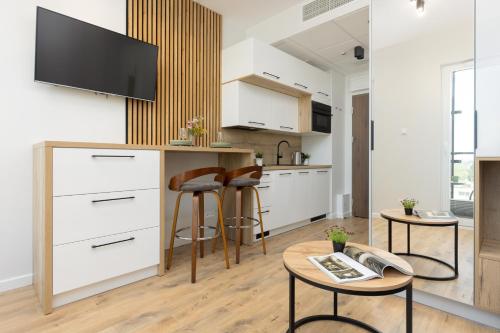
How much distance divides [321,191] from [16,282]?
363 cm

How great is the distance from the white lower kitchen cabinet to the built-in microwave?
2.09 ft

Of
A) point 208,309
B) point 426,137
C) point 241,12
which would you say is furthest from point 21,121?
point 426,137

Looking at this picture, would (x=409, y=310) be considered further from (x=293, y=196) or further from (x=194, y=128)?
(x=293, y=196)

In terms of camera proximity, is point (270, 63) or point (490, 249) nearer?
point (490, 249)

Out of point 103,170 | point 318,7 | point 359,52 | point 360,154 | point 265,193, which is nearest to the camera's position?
point 103,170

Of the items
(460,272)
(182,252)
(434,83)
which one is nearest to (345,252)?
(460,272)

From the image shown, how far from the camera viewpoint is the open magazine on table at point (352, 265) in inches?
41.8

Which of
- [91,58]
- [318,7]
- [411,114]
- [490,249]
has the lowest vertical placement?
[490,249]

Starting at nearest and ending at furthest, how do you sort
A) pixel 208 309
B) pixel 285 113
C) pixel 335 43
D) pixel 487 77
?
pixel 487 77, pixel 208 309, pixel 335 43, pixel 285 113

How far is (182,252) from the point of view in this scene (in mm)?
2750

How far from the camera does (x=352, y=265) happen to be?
1181mm

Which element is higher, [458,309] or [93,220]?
[93,220]

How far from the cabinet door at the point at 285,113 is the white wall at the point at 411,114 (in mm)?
1691

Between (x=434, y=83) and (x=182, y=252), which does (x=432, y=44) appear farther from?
(x=182, y=252)
